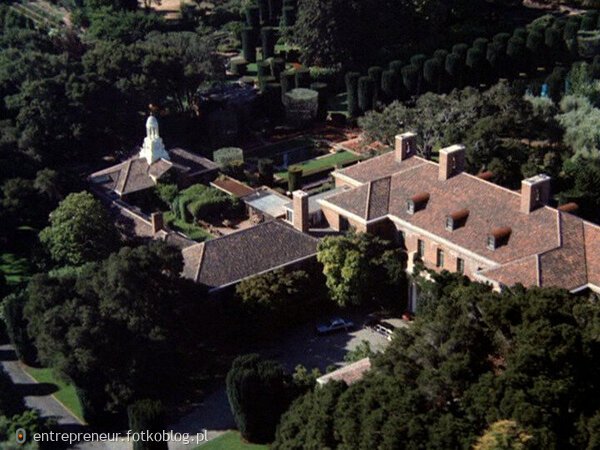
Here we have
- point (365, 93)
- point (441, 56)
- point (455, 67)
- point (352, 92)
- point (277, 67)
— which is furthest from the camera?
point (277, 67)

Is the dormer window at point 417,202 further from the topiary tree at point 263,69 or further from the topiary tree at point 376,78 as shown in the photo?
the topiary tree at point 263,69

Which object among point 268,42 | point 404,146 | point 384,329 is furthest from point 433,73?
point 384,329

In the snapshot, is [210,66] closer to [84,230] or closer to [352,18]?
[352,18]

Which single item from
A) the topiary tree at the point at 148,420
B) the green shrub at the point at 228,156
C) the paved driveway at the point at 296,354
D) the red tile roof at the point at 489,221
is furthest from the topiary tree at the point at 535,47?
the topiary tree at the point at 148,420

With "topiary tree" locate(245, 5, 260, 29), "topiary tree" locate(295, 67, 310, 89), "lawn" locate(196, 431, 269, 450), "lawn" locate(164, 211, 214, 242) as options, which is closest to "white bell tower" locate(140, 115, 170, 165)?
"lawn" locate(164, 211, 214, 242)

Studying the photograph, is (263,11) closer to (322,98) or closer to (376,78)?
(322,98)

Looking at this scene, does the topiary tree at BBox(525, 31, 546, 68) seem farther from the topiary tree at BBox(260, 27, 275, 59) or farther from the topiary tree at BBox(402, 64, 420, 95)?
the topiary tree at BBox(260, 27, 275, 59)

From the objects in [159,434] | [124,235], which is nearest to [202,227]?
[124,235]
